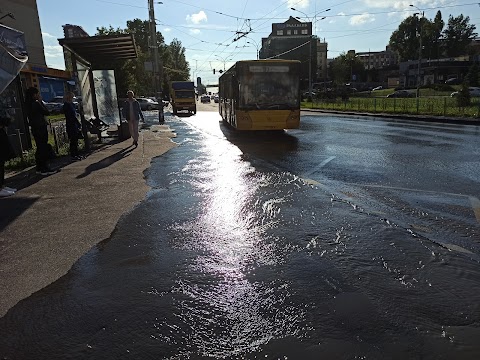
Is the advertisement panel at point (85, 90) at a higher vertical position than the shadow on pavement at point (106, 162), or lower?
higher

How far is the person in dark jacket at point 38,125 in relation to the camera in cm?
862

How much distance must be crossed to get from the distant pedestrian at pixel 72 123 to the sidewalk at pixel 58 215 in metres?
0.37

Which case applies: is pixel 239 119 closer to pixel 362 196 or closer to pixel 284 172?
pixel 284 172

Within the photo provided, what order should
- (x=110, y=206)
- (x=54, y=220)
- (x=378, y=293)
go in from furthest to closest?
1. (x=110, y=206)
2. (x=54, y=220)
3. (x=378, y=293)

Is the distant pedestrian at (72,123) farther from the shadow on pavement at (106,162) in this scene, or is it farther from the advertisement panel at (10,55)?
the advertisement panel at (10,55)

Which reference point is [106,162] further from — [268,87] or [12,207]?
[268,87]

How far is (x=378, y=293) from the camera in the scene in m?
3.44

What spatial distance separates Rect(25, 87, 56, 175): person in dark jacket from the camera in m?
8.62

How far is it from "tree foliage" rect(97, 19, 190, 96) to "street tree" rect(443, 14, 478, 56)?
77.6m

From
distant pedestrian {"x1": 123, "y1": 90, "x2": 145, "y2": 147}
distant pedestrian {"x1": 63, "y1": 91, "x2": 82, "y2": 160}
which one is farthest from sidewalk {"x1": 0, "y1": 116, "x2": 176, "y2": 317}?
distant pedestrian {"x1": 123, "y1": 90, "x2": 145, "y2": 147}

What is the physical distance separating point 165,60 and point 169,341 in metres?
96.8

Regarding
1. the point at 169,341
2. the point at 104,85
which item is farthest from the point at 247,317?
the point at 104,85

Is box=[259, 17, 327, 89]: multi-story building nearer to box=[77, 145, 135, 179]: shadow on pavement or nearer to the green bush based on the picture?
the green bush

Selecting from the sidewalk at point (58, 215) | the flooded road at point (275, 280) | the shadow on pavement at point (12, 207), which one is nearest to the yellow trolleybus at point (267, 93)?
the sidewalk at point (58, 215)
